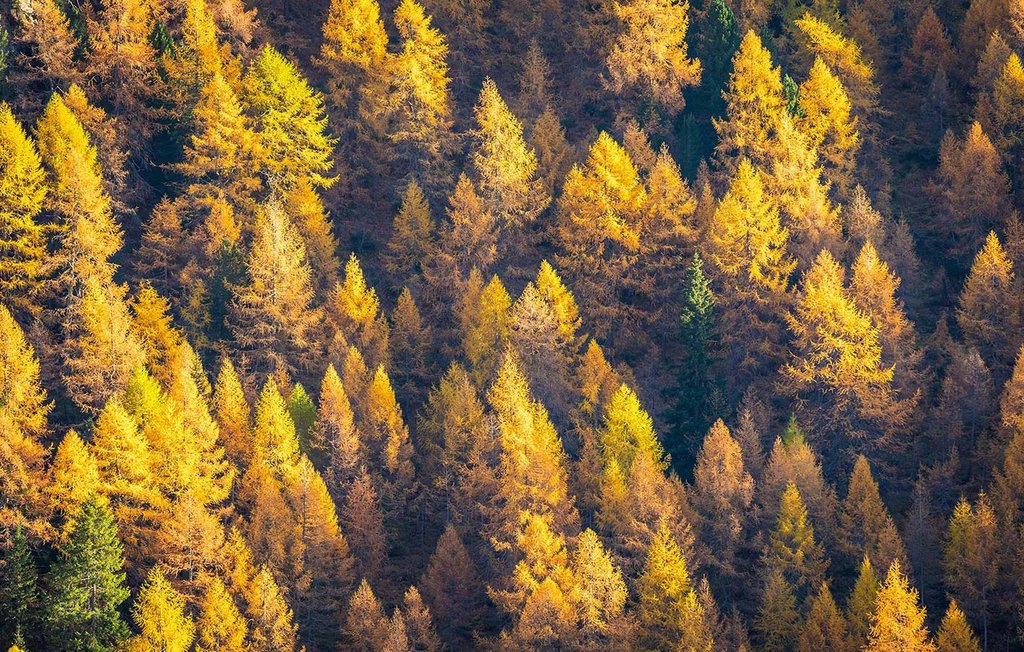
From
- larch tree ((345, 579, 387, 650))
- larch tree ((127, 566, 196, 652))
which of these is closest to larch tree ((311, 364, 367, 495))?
larch tree ((345, 579, 387, 650))

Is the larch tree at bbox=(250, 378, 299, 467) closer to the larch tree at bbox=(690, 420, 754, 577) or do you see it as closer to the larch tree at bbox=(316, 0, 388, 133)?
the larch tree at bbox=(690, 420, 754, 577)

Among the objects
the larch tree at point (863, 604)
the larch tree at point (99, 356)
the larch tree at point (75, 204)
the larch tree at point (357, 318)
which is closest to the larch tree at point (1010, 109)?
the larch tree at point (863, 604)

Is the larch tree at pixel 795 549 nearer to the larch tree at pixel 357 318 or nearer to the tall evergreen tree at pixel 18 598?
the larch tree at pixel 357 318

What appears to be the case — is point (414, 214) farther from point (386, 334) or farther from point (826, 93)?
point (826, 93)

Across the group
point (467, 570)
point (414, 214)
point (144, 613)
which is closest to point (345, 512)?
point (467, 570)

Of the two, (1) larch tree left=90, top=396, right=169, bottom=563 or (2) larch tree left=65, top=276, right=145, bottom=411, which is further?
(2) larch tree left=65, top=276, right=145, bottom=411

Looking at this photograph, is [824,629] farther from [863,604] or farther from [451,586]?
[451,586]

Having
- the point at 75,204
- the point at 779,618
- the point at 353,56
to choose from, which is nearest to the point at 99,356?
the point at 75,204
